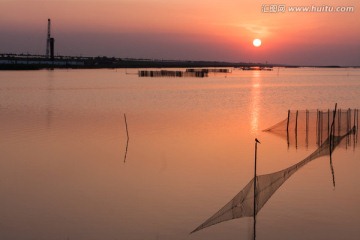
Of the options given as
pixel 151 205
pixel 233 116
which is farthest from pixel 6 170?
pixel 233 116

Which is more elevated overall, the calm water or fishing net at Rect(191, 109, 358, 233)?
fishing net at Rect(191, 109, 358, 233)

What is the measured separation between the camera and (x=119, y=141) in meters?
27.5

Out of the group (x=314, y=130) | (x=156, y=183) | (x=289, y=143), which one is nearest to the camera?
(x=156, y=183)

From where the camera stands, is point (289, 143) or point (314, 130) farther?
point (314, 130)

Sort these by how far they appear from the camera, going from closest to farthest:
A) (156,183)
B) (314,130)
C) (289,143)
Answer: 1. (156,183)
2. (289,143)
3. (314,130)

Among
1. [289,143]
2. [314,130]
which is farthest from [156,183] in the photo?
[314,130]

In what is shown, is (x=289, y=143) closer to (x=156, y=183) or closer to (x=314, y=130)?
(x=314, y=130)

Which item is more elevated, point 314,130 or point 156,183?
point 314,130

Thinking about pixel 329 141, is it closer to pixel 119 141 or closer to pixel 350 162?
pixel 350 162

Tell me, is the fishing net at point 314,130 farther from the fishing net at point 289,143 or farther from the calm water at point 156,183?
the calm water at point 156,183

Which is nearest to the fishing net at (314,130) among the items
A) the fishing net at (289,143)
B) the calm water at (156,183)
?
the fishing net at (289,143)

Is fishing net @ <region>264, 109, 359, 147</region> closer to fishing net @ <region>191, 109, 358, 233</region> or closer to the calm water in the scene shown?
fishing net @ <region>191, 109, 358, 233</region>

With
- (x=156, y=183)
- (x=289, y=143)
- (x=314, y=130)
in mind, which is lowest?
(x=156, y=183)

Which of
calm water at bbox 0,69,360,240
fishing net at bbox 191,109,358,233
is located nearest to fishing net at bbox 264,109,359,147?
fishing net at bbox 191,109,358,233
